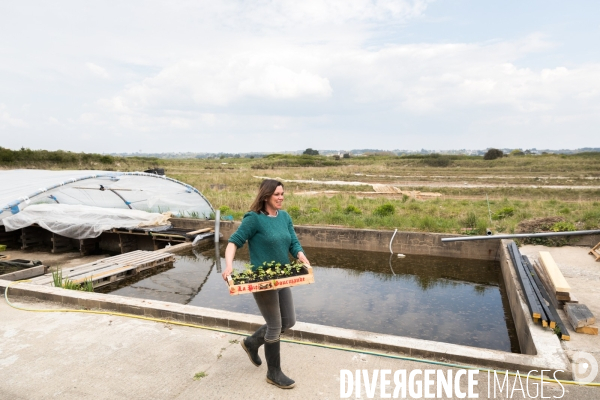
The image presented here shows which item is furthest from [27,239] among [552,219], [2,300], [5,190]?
[552,219]

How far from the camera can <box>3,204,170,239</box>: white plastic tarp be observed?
1055cm

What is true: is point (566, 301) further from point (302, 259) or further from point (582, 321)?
point (302, 259)

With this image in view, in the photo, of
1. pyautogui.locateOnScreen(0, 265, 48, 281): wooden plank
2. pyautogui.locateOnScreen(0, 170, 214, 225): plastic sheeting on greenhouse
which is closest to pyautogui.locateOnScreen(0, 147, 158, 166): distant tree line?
pyautogui.locateOnScreen(0, 170, 214, 225): plastic sheeting on greenhouse

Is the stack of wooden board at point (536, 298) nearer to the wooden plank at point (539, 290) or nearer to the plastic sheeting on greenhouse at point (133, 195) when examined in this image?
the wooden plank at point (539, 290)

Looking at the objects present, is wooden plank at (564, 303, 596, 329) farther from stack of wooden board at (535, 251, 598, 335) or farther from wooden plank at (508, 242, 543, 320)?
wooden plank at (508, 242, 543, 320)

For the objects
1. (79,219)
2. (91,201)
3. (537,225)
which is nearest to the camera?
(537,225)

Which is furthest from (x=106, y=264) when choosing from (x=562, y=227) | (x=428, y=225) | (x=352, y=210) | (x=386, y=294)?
(x=562, y=227)

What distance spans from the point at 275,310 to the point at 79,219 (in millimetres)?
9675

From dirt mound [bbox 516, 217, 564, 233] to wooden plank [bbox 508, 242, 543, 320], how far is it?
2314mm

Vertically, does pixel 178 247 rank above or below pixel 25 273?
below

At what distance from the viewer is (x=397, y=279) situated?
28.3 ft

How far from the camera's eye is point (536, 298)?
5.20 metres

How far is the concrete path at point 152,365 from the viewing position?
3355 mm

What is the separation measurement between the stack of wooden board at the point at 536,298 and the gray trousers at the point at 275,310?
9.57 feet
